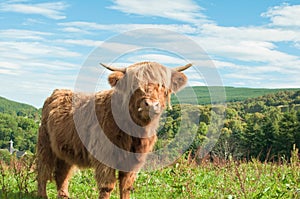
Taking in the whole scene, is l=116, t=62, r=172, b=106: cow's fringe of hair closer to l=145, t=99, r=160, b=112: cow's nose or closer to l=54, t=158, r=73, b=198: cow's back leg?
l=145, t=99, r=160, b=112: cow's nose

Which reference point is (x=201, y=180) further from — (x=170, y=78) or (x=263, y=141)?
(x=263, y=141)

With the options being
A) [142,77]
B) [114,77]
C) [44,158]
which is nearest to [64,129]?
[44,158]

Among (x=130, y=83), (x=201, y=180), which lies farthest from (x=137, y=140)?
(x=201, y=180)

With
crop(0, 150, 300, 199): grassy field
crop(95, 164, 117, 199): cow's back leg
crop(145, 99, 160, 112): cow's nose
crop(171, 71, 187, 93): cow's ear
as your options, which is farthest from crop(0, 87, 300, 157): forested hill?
crop(95, 164, 117, 199): cow's back leg

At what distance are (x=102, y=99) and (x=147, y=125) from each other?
79 centimetres

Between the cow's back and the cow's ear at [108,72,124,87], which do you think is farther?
the cow's back

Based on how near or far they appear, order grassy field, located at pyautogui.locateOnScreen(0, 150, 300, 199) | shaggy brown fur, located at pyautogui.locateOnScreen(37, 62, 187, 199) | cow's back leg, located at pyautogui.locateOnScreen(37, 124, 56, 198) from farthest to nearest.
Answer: cow's back leg, located at pyautogui.locateOnScreen(37, 124, 56, 198) → grassy field, located at pyautogui.locateOnScreen(0, 150, 300, 199) → shaggy brown fur, located at pyautogui.locateOnScreen(37, 62, 187, 199)

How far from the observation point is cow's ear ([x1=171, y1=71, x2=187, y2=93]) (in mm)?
5854

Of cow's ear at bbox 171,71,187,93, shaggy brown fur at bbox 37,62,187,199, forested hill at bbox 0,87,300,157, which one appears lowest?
forested hill at bbox 0,87,300,157

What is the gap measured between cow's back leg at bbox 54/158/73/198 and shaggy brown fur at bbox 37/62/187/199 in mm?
372

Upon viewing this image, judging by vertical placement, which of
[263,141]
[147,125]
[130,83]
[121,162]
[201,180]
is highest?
[130,83]

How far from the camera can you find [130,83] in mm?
5367

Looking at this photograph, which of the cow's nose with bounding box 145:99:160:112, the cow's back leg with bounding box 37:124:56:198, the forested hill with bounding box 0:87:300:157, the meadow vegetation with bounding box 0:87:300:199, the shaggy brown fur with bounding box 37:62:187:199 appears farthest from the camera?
the forested hill with bounding box 0:87:300:157

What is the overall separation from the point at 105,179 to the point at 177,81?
159cm
